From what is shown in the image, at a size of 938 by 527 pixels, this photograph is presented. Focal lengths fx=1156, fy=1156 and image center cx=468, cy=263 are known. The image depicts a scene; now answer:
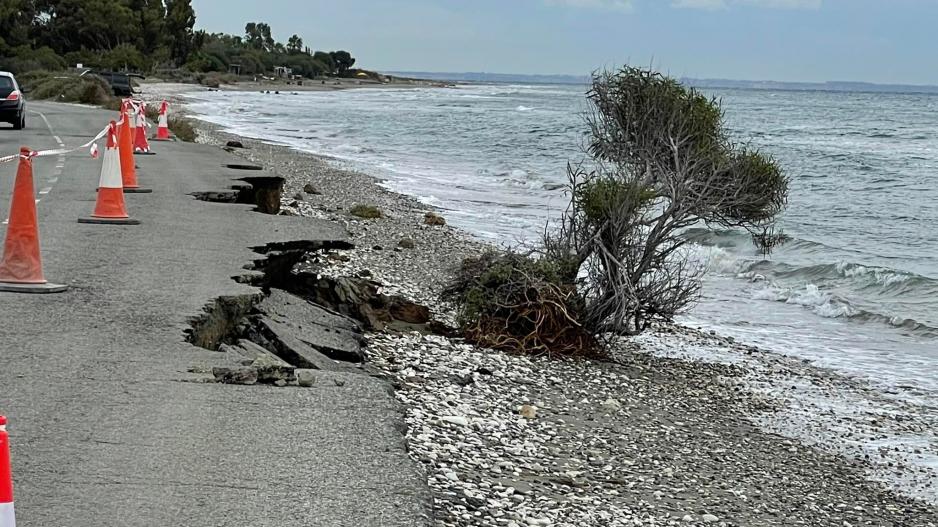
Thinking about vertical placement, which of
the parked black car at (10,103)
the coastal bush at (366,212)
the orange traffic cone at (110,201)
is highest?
the orange traffic cone at (110,201)

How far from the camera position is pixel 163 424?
18.9 ft

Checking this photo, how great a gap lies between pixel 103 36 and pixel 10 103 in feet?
265

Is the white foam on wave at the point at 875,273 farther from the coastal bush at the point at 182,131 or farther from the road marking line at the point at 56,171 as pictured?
the coastal bush at the point at 182,131

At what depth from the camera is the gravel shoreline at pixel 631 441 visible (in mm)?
6719

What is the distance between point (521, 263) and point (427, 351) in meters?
1.88

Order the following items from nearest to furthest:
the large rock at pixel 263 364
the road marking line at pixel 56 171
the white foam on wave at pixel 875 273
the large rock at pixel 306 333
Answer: the large rock at pixel 263 364 → the large rock at pixel 306 333 → the road marking line at pixel 56 171 → the white foam on wave at pixel 875 273

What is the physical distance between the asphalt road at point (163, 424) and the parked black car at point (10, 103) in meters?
19.4

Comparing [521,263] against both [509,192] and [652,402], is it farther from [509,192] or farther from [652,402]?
[509,192]

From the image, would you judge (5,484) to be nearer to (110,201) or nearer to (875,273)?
(110,201)

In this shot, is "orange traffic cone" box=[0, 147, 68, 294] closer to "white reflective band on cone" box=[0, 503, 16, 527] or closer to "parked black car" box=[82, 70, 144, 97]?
"white reflective band on cone" box=[0, 503, 16, 527]

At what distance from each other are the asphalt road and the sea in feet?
23.4

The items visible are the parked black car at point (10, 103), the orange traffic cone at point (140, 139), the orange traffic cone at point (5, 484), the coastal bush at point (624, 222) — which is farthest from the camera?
the parked black car at point (10, 103)

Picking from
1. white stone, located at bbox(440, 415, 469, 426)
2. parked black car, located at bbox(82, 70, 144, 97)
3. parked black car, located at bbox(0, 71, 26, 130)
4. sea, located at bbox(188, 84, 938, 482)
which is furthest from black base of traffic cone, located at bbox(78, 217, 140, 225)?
parked black car, located at bbox(82, 70, 144, 97)

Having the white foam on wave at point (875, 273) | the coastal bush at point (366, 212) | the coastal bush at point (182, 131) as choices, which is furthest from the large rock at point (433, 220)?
the coastal bush at point (182, 131)
